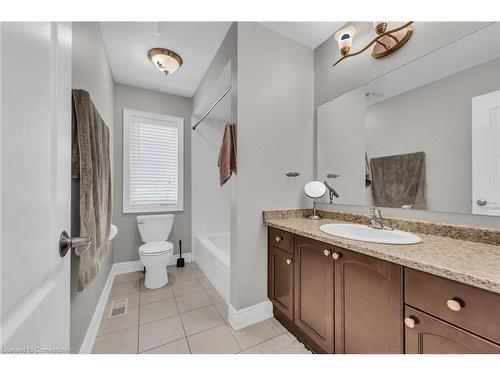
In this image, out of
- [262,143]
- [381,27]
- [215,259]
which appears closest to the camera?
[381,27]

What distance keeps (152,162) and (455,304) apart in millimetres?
3047

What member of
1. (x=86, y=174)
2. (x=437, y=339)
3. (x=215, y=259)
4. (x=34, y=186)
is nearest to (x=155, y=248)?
(x=215, y=259)

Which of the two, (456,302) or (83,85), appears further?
(83,85)

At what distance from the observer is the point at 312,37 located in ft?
5.97

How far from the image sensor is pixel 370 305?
0.96 metres

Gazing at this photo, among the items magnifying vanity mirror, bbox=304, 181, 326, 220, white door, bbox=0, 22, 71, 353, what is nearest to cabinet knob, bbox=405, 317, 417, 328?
magnifying vanity mirror, bbox=304, 181, 326, 220

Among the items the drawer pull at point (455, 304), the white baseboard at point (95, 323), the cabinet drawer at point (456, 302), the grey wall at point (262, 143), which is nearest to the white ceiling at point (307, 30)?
the grey wall at point (262, 143)

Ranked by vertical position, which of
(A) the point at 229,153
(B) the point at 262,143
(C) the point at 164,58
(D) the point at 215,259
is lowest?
(D) the point at 215,259

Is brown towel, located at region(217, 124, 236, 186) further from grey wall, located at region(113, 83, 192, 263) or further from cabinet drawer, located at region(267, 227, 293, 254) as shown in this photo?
grey wall, located at region(113, 83, 192, 263)

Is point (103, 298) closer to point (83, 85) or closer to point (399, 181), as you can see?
point (83, 85)

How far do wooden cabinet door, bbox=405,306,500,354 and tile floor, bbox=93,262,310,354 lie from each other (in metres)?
0.80

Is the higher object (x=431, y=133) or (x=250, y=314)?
(x=431, y=133)
